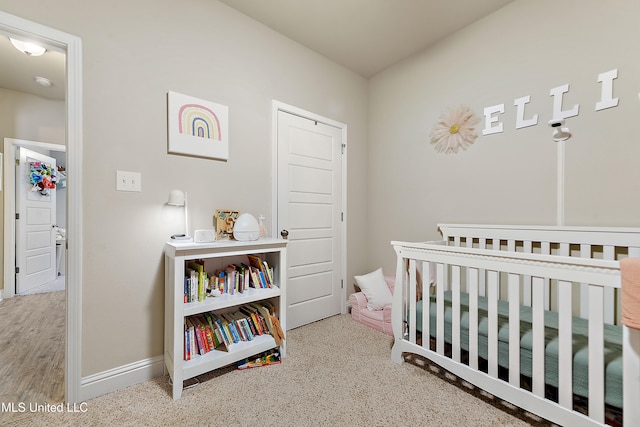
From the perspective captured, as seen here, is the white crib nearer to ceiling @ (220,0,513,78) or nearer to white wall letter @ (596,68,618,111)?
white wall letter @ (596,68,618,111)

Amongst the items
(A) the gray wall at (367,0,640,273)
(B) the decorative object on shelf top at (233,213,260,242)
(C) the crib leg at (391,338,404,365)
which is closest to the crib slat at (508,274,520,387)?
(C) the crib leg at (391,338,404,365)

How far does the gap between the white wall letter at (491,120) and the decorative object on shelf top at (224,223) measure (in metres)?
2.06

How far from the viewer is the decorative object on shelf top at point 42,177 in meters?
3.46

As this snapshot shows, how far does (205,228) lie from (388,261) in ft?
6.07

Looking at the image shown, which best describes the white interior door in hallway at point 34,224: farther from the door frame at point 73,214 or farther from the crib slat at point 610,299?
the crib slat at point 610,299

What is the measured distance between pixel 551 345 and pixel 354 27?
2.47m

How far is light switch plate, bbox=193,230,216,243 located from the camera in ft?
5.49

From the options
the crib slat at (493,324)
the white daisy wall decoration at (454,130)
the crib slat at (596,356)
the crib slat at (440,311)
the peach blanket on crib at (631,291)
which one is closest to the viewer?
the peach blanket on crib at (631,291)

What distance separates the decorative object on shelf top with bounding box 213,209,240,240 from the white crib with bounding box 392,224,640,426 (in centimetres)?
119

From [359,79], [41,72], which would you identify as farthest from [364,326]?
[41,72]

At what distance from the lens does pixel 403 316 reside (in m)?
1.83

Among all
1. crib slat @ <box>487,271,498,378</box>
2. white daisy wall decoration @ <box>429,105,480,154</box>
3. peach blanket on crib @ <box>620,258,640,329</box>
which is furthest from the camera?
white daisy wall decoration @ <box>429,105,480,154</box>

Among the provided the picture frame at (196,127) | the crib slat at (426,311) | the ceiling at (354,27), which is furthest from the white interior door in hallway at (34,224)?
the crib slat at (426,311)

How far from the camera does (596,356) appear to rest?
3.44ft
